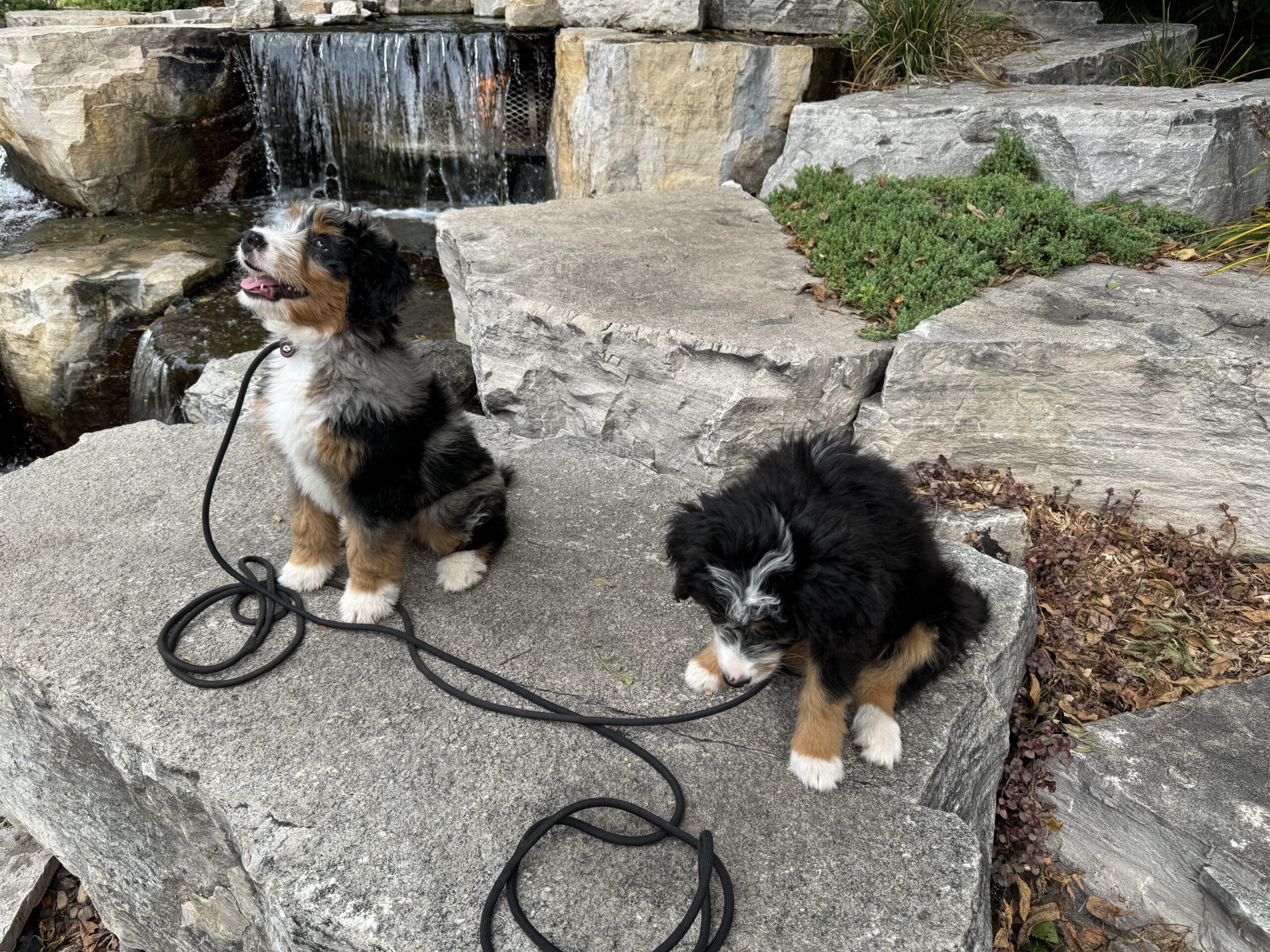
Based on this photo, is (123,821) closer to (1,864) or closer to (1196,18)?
(1,864)

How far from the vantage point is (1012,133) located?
6141 millimetres

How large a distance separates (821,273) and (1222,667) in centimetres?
314

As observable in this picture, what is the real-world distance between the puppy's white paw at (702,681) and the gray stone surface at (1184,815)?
162cm

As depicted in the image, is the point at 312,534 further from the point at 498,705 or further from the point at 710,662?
the point at 710,662

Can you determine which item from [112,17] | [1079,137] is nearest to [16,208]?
[112,17]

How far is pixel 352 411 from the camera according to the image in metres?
2.75

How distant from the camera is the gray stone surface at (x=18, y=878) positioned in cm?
378

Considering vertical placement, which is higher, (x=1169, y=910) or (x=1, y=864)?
(x=1169, y=910)

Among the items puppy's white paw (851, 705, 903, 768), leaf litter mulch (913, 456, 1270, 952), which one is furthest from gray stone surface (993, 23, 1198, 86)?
puppy's white paw (851, 705, 903, 768)

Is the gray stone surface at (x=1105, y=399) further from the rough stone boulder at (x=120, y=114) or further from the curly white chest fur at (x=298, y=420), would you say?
the rough stone boulder at (x=120, y=114)

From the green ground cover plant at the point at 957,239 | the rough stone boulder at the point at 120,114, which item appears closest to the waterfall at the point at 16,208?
the rough stone boulder at the point at 120,114

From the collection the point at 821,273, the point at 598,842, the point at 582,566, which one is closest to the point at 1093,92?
the point at 821,273

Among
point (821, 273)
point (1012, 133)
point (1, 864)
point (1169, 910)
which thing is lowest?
point (1, 864)

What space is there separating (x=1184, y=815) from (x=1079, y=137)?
472cm
